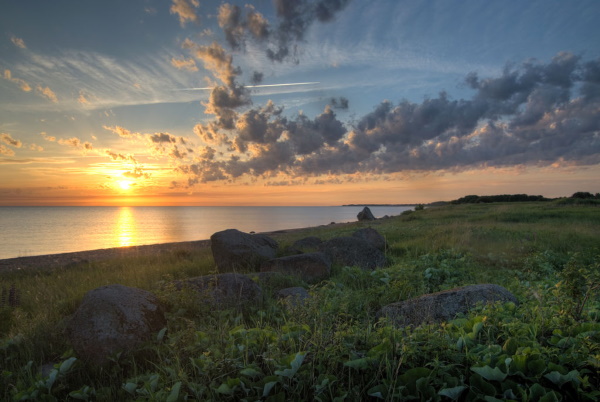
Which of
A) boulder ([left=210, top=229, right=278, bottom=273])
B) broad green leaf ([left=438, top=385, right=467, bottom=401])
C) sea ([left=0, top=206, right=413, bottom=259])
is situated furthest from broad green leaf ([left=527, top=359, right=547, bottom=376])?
sea ([left=0, top=206, right=413, bottom=259])

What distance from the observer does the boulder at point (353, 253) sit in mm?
12172

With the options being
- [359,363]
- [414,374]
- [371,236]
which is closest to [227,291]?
[359,363]

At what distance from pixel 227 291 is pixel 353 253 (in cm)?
649

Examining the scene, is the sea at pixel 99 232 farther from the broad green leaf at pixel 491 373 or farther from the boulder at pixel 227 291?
the broad green leaf at pixel 491 373

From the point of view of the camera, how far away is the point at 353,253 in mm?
12453

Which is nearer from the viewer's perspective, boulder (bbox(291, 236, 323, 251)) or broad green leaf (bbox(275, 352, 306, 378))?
broad green leaf (bbox(275, 352, 306, 378))

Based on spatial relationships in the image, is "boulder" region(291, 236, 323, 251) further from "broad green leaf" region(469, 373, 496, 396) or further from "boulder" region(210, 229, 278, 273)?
"broad green leaf" region(469, 373, 496, 396)

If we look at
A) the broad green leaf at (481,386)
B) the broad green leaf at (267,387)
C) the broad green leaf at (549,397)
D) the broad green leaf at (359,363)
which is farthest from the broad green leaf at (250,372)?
the broad green leaf at (549,397)

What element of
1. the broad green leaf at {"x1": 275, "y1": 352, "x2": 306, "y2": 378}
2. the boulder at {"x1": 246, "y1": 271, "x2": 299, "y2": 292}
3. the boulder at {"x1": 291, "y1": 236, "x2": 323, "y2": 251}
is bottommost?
the boulder at {"x1": 246, "y1": 271, "x2": 299, "y2": 292}

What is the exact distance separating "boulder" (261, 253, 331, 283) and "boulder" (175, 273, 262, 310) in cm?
285

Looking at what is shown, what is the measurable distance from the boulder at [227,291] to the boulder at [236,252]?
427 cm

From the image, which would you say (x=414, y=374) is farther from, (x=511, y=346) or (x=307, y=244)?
(x=307, y=244)

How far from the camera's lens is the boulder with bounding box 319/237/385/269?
39.9 ft

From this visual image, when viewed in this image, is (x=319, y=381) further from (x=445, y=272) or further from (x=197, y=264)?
(x=197, y=264)
